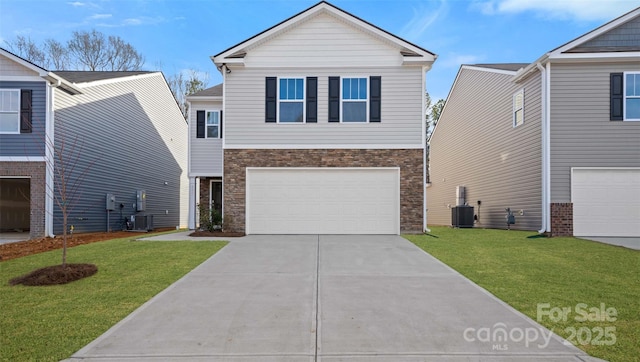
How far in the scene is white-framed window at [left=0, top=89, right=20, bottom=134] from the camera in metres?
13.7

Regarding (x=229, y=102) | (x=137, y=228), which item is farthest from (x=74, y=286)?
(x=137, y=228)

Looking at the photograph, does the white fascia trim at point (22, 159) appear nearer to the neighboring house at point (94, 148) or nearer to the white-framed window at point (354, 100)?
the neighboring house at point (94, 148)

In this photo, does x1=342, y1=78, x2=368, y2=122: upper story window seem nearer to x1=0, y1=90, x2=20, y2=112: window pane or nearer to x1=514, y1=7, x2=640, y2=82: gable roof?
x1=514, y1=7, x2=640, y2=82: gable roof

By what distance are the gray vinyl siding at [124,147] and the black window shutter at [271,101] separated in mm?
7280

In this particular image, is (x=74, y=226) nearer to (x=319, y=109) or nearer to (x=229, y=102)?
(x=229, y=102)

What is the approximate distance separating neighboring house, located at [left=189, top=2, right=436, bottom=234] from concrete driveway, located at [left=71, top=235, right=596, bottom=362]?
228 inches

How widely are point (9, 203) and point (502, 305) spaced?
21.4m

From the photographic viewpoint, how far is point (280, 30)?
13820 millimetres

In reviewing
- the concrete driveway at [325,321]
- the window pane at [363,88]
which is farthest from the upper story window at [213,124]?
the concrete driveway at [325,321]

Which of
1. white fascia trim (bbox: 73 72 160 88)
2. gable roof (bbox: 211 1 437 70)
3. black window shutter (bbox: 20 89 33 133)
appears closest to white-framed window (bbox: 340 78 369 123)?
gable roof (bbox: 211 1 437 70)

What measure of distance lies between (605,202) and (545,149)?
250cm

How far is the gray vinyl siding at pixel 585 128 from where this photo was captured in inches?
504

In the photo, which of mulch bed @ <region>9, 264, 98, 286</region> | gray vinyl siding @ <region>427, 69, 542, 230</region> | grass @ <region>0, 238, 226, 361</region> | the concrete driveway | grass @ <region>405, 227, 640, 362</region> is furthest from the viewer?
gray vinyl siding @ <region>427, 69, 542, 230</region>

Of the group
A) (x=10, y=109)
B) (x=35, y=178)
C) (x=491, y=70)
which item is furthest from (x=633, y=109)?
(x=10, y=109)
